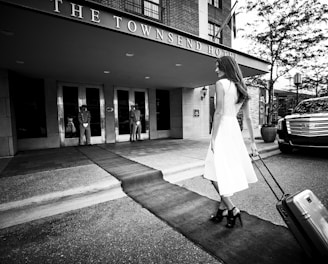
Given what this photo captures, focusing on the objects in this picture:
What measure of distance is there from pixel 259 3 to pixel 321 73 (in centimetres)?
485

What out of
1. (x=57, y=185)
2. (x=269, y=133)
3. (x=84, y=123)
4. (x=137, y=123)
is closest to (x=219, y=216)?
(x=57, y=185)

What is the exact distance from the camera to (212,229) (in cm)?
220

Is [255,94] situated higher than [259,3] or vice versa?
[259,3]

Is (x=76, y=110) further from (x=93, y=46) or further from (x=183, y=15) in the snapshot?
(x=183, y=15)

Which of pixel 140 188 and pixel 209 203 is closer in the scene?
pixel 209 203

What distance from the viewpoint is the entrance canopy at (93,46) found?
11.0 ft

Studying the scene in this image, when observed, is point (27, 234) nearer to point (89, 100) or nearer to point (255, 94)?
point (89, 100)

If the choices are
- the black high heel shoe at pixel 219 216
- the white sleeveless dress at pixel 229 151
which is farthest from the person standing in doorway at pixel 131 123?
the white sleeveless dress at pixel 229 151

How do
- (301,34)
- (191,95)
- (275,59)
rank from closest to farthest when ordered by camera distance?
1. (301,34)
2. (275,59)
3. (191,95)

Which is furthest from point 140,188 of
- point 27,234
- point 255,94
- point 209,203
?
point 255,94

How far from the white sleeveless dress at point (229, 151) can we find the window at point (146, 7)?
758cm

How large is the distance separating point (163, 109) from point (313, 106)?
7.08 metres

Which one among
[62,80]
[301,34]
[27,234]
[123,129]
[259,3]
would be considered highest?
[259,3]

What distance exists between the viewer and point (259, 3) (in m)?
8.07
